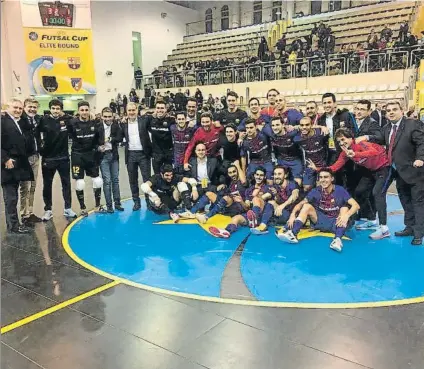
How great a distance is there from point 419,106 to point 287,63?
6053 mm

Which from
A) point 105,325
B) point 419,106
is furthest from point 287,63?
point 105,325

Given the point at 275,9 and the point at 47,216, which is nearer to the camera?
the point at 47,216

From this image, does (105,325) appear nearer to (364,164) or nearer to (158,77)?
(364,164)

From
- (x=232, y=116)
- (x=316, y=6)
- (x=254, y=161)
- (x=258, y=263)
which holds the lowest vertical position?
(x=258, y=263)

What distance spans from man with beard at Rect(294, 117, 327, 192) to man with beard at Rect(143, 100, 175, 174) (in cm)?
233

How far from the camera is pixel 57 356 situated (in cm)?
308

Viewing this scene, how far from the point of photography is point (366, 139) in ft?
19.0

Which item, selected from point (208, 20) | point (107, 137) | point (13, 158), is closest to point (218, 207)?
point (107, 137)

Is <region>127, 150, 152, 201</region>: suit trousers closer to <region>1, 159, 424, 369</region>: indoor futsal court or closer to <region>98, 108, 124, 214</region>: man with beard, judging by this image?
<region>98, 108, 124, 214</region>: man with beard

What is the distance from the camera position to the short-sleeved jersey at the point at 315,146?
20.2 ft

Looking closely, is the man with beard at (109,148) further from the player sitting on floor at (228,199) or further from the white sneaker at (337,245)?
the white sneaker at (337,245)

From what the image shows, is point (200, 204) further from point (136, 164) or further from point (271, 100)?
point (271, 100)

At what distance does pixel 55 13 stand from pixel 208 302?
1893 cm

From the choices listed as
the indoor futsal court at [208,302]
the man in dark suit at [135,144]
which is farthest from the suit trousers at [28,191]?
the man in dark suit at [135,144]
